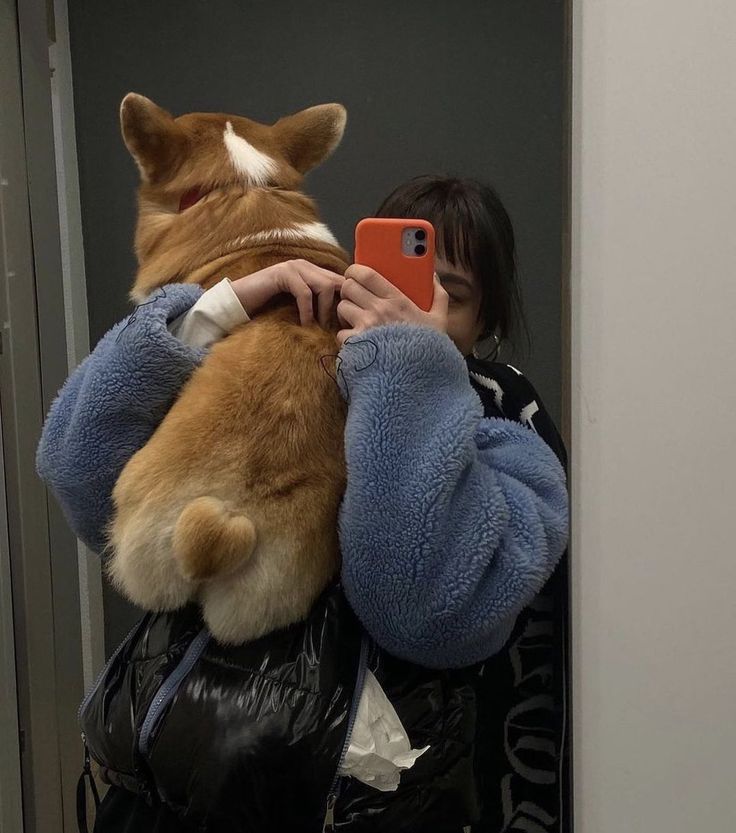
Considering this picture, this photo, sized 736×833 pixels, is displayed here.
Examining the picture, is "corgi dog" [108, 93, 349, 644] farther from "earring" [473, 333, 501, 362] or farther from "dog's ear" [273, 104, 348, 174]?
"earring" [473, 333, 501, 362]

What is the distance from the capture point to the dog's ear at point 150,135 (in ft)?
2.43

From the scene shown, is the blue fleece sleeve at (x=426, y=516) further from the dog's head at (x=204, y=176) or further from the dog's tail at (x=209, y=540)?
the dog's head at (x=204, y=176)

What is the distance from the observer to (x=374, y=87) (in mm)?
1380

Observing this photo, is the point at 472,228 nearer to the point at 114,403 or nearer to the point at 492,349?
the point at 492,349

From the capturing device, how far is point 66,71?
1.41m

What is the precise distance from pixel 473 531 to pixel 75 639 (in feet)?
3.46

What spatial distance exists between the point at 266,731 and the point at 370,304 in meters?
0.35

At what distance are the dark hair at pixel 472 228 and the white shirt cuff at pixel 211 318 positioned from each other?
358 millimetres

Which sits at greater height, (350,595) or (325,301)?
(325,301)

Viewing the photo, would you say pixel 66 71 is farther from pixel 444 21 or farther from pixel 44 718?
pixel 44 718

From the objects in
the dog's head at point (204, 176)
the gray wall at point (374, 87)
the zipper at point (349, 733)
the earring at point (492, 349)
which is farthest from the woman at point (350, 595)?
the gray wall at point (374, 87)

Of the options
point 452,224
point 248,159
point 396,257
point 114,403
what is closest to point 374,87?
point 452,224

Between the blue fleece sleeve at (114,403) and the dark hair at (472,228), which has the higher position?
the dark hair at (472,228)

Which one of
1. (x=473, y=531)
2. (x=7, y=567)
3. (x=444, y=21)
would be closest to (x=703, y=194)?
(x=473, y=531)
